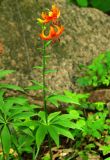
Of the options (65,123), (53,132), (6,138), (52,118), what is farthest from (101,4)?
(6,138)

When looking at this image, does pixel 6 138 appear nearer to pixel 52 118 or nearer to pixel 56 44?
pixel 52 118

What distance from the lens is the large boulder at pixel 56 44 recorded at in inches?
211

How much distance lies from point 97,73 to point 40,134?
2.46 metres

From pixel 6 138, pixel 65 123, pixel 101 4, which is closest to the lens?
pixel 6 138

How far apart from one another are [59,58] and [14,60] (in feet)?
2.08

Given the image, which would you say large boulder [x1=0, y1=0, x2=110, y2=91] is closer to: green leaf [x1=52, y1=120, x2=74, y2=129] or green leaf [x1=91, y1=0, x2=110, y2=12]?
green leaf [x1=91, y1=0, x2=110, y2=12]

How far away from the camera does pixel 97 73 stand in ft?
18.3

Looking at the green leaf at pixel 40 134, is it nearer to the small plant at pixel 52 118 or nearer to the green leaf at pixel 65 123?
the small plant at pixel 52 118

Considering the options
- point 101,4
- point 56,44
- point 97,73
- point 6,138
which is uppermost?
point 101,4

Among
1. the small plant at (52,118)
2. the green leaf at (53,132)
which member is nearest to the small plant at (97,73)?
the small plant at (52,118)

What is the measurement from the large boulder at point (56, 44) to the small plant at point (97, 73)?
125 mm

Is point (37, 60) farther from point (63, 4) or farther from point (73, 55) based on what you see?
point (63, 4)

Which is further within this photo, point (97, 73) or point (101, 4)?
point (101, 4)

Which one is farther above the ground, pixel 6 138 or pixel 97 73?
pixel 6 138
